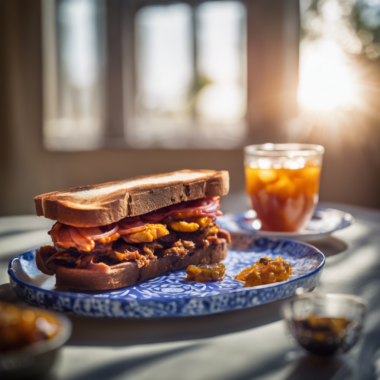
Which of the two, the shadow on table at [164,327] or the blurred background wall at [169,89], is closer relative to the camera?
the shadow on table at [164,327]

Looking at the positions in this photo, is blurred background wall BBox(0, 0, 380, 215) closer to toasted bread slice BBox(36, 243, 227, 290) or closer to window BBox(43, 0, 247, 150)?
window BBox(43, 0, 247, 150)

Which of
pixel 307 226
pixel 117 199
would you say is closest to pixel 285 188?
pixel 307 226

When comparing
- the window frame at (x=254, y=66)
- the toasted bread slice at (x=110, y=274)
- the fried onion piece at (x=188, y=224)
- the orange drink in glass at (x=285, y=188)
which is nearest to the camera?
the toasted bread slice at (x=110, y=274)

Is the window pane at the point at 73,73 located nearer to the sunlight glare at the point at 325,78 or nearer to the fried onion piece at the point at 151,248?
the sunlight glare at the point at 325,78

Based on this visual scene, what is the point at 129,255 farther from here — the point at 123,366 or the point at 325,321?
the point at 325,321

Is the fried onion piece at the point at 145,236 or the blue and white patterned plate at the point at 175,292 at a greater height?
the fried onion piece at the point at 145,236

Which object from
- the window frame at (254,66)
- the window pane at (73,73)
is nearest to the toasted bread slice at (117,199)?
the window frame at (254,66)
